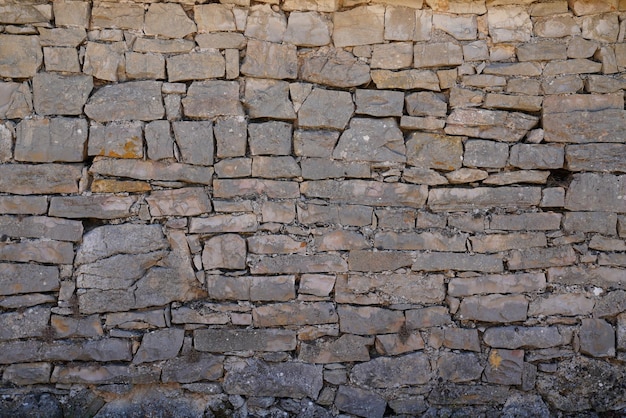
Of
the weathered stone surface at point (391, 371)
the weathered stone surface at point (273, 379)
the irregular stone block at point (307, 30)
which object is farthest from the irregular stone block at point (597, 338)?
the irregular stone block at point (307, 30)

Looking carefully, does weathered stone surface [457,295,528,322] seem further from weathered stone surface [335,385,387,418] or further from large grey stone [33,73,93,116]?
large grey stone [33,73,93,116]

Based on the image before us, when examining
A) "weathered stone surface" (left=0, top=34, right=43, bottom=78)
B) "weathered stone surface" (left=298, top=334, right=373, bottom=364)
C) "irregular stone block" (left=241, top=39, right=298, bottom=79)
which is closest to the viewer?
"weathered stone surface" (left=0, top=34, right=43, bottom=78)

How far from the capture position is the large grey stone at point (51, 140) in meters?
3.59

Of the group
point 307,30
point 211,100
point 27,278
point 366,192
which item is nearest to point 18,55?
point 211,100

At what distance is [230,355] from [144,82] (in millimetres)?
1781

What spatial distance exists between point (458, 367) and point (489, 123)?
1578mm

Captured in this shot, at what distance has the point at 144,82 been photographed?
3.64 metres

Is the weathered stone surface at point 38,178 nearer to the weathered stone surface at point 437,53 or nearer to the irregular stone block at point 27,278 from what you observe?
the irregular stone block at point 27,278

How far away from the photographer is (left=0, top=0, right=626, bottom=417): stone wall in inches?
143

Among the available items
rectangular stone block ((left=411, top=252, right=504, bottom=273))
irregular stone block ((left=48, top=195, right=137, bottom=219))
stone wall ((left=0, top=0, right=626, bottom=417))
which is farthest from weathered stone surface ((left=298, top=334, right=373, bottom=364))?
irregular stone block ((left=48, top=195, right=137, bottom=219))

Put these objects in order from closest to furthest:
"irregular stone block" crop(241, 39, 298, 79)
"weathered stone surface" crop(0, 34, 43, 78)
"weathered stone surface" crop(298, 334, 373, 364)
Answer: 1. "weathered stone surface" crop(0, 34, 43, 78)
2. "irregular stone block" crop(241, 39, 298, 79)
3. "weathered stone surface" crop(298, 334, 373, 364)

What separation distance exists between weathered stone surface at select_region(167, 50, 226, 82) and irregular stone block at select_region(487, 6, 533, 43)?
5.63ft

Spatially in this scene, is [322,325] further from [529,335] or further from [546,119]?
[546,119]

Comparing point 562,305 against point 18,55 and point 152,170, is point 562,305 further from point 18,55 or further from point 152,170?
point 18,55
